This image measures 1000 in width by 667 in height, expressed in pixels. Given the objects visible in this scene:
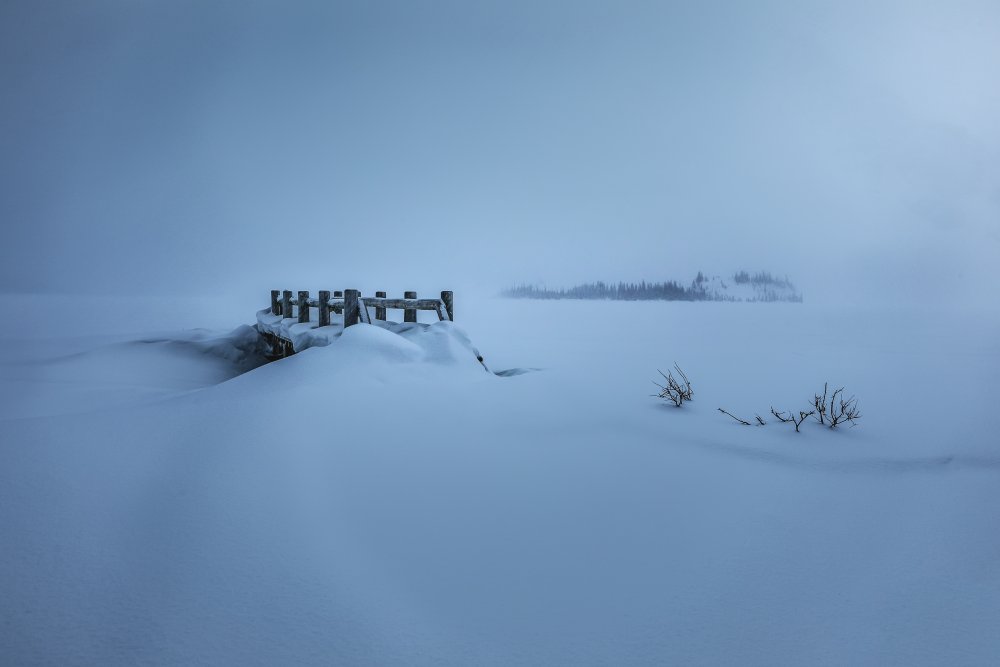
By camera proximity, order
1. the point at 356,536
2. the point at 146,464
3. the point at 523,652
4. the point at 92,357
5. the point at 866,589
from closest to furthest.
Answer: the point at 523,652 → the point at 866,589 → the point at 356,536 → the point at 146,464 → the point at 92,357

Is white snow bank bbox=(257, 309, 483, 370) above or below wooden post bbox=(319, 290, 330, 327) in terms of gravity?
below

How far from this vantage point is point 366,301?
1091 centimetres

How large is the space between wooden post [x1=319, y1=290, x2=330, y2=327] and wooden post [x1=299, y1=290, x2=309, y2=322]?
1519 millimetres

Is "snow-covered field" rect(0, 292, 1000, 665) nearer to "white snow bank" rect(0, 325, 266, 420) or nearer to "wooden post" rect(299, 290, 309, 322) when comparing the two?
"white snow bank" rect(0, 325, 266, 420)

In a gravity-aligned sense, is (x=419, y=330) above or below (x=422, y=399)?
above

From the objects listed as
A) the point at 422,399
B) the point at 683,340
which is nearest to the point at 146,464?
the point at 422,399

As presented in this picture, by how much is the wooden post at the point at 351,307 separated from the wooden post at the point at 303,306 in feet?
10.9

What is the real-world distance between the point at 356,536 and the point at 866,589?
325cm

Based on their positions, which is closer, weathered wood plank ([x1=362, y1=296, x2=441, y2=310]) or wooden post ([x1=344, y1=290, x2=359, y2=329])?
wooden post ([x1=344, y1=290, x2=359, y2=329])

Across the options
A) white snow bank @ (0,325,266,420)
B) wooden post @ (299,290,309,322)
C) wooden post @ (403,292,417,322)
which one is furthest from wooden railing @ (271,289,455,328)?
white snow bank @ (0,325,266,420)

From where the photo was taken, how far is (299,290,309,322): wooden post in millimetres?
13274

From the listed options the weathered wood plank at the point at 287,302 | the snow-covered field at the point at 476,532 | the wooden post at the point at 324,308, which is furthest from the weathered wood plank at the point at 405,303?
the weathered wood plank at the point at 287,302

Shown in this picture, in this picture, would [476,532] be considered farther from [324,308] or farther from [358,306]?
[324,308]

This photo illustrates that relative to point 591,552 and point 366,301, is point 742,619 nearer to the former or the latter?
point 591,552
